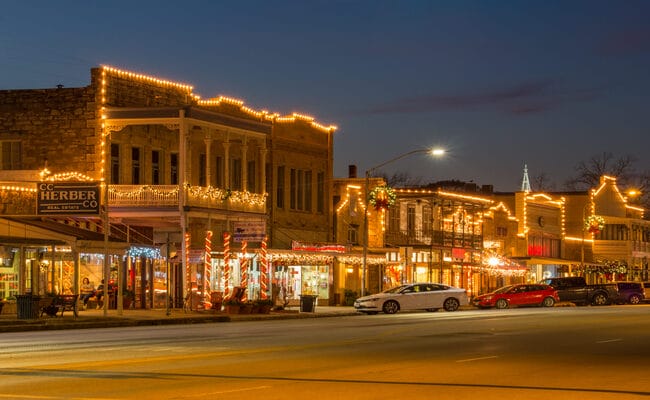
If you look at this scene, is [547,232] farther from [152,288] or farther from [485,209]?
[152,288]

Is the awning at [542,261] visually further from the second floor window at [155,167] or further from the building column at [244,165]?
the second floor window at [155,167]

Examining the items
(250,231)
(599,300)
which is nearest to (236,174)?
(250,231)

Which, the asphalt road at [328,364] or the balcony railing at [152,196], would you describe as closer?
the asphalt road at [328,364]

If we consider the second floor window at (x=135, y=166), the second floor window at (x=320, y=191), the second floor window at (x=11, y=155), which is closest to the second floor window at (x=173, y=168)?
the second floor window at (x=135, y=166)

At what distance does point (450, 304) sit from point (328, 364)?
105ft

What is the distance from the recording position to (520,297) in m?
58.7

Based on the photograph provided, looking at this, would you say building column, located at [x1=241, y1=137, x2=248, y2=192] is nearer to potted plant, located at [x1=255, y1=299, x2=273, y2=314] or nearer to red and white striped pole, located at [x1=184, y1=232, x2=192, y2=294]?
red and white striped pole, located at [x1=184, y1=232, x2=192, y2=294]

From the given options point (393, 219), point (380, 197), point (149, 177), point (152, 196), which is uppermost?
point (149, 177)

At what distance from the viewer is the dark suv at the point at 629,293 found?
66.5m

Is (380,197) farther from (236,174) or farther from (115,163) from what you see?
(115,163)

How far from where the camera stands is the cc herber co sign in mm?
39219

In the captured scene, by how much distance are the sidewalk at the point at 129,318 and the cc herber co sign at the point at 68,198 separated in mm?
3679

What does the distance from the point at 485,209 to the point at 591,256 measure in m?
23.2

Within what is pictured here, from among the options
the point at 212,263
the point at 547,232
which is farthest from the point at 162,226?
the point at 547,232
